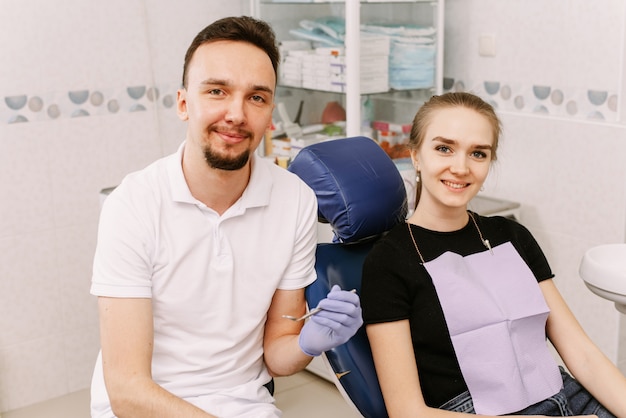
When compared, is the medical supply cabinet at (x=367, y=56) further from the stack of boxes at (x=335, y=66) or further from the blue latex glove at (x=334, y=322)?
the blue latex glove at (x=334, y=322)

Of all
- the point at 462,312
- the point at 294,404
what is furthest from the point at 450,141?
the point at 294,404

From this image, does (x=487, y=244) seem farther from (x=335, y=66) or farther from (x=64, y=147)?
(x=64, y=147)

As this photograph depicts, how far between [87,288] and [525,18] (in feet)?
6.32

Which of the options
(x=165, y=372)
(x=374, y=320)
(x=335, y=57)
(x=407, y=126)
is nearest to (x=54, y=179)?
(x=335, y=57)

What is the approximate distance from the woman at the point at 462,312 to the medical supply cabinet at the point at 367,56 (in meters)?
1.26

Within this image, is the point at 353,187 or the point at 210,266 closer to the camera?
the point at 210,266

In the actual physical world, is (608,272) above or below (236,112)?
below

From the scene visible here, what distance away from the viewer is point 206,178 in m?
1.78

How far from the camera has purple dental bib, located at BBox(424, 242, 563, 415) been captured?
5.92 ft

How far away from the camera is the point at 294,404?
314 centimetres

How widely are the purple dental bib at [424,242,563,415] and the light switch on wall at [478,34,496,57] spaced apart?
142cm

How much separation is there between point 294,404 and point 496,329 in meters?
1.47

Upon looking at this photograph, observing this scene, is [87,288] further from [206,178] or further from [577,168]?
[577,168]

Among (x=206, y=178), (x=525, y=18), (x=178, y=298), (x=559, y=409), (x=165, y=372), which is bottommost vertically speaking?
(x=559, y=409)
